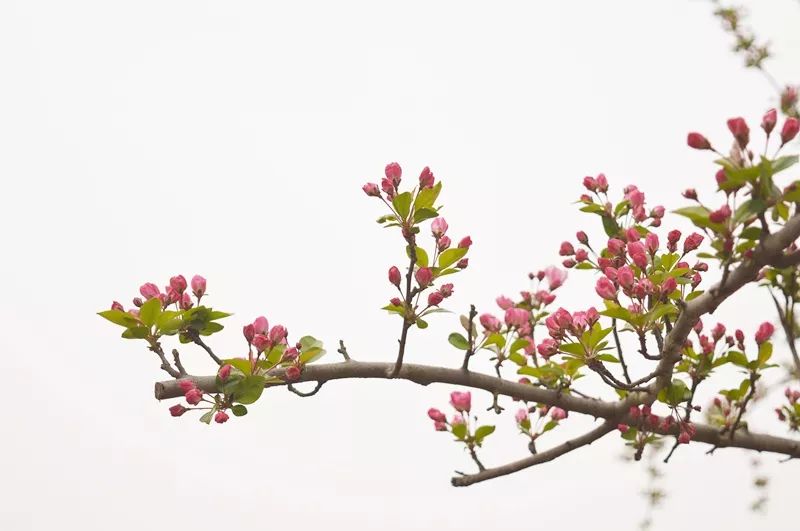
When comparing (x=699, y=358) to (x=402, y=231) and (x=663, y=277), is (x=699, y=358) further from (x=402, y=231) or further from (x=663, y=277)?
(x=402, y=231)

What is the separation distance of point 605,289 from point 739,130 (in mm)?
572

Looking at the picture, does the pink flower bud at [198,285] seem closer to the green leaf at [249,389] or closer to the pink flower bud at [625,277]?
the green leaf at [249,389]

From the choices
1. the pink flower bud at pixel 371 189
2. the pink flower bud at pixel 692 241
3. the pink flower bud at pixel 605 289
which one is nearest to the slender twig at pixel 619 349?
the pink flower bud at pixel 605 289

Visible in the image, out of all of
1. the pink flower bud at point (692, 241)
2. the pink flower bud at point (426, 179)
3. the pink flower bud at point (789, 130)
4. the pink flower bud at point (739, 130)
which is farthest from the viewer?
the pink flower bud at point (692, 241)

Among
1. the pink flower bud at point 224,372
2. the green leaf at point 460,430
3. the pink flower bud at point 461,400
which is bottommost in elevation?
the green leaf at point 460,430

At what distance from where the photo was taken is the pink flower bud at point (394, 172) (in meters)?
1.84

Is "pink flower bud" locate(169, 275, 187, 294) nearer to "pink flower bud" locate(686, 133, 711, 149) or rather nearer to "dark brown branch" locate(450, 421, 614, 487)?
"dark brown branch" locate(450, 421, 614, 487)

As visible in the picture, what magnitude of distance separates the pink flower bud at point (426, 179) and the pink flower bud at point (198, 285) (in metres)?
0.69

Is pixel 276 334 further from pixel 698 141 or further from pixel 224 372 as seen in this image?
pixel 698 141

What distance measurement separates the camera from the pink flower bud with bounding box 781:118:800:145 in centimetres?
154

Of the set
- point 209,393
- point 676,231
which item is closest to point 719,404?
point 676,231

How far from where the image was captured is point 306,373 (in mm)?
1871

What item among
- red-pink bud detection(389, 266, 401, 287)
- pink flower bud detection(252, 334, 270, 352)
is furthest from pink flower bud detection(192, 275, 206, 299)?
red-pink bud detection(389, 266, 401, 287)

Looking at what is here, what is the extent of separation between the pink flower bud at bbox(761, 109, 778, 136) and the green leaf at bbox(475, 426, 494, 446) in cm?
114
